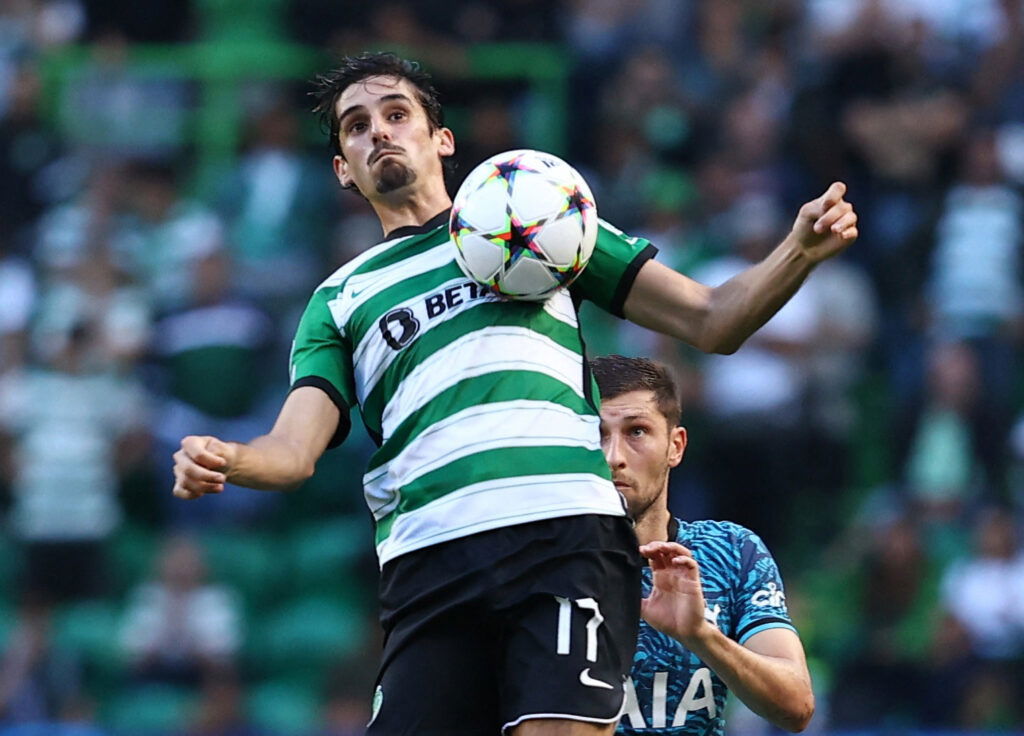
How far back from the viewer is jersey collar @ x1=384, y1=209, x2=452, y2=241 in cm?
477

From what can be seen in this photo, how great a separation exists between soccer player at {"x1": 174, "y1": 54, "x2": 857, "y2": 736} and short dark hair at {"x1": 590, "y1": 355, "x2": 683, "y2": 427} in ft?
2.45

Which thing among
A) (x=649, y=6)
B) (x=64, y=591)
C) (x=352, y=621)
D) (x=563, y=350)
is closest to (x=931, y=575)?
(x=352, y=621)

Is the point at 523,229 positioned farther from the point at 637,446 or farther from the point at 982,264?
the point at 982,264

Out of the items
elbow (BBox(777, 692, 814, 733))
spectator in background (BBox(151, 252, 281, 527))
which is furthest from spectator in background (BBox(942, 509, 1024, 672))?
elbow (BBox(777, 692, 814, 733))

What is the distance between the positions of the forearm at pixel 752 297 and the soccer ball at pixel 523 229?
35 centimetres

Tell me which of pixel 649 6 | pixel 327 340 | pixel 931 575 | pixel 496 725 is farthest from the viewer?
pixel 649 6

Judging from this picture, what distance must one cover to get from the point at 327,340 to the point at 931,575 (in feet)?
20.8

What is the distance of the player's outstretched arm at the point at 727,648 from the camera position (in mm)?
4461

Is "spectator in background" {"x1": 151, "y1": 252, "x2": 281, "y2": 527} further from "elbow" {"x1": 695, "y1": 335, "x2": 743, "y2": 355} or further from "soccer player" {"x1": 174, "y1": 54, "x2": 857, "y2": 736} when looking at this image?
"elbow" {"x1": 695, "y1": 335, "x2": 743, "y2": 355}

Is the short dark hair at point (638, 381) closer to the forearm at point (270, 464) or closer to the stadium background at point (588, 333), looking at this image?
the forearm at point (270, 464)

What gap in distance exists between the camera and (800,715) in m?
4.83

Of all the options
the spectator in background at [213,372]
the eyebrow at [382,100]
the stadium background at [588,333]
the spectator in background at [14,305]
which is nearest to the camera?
the eyebrow at [382,100]

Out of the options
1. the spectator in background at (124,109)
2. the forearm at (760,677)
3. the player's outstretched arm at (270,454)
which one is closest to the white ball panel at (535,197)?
the player's outstretched arm at (270,454)

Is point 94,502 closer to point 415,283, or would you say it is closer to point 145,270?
point 145,270
